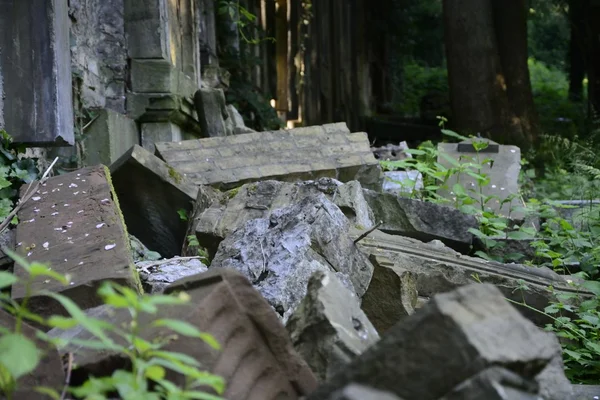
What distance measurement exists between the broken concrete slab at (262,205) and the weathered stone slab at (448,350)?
2.33m

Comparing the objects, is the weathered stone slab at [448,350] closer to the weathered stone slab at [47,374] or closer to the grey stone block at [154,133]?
the weathered stone slab at [47,374]

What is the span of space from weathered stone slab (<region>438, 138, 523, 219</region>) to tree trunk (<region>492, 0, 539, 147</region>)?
5.45 metres

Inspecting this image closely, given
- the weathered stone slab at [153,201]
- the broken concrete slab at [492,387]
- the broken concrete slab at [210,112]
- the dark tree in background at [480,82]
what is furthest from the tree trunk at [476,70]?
the broken concrete slab at [492,387]

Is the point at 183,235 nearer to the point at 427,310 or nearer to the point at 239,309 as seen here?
the point at 239,309

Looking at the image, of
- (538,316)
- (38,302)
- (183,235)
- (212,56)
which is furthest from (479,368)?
(212,56)

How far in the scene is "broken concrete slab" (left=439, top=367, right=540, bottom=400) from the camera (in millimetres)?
1330

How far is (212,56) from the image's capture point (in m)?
8.96

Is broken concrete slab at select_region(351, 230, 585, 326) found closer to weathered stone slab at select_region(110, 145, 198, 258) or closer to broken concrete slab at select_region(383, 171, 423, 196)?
weathered stone slab at select_region(110, 145, 198, 258)

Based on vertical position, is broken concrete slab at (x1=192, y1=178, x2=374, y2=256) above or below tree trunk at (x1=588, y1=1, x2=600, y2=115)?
below

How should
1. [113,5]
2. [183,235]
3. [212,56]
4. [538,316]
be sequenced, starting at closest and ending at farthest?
[538,316], [183,235], [113,5], [212,56]

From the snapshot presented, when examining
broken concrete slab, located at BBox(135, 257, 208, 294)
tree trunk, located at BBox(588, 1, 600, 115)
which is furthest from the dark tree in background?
broken concrete slab, located at BBox(135, 257, 208, 294)

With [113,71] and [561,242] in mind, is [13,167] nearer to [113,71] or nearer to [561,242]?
[113,71]

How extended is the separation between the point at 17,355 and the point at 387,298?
2.12 metres

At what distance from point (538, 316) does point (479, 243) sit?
3.38 ft
